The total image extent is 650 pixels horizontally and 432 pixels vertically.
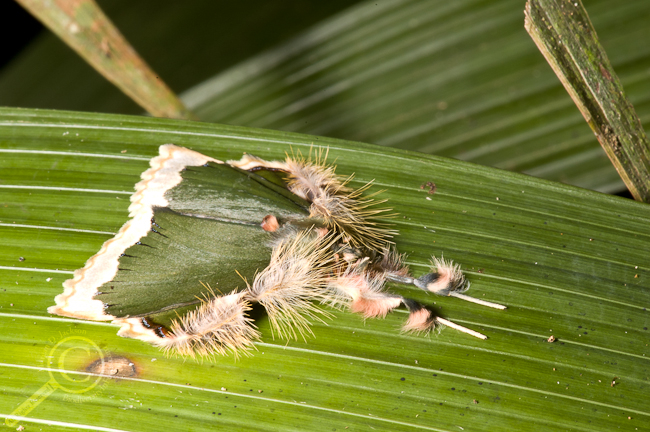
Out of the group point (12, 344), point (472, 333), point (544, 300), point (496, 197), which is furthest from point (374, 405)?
point (12, 344)

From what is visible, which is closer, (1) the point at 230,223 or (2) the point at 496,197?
(1) the point at 230,223

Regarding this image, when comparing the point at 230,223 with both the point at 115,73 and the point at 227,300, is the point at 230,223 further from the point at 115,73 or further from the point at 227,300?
the point at 115,73

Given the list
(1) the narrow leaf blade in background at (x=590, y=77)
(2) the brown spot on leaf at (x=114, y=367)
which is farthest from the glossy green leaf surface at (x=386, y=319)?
(1) the narrow leaf blade in background at (x=590, y=77)

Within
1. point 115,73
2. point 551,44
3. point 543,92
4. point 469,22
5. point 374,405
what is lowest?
point 374,405

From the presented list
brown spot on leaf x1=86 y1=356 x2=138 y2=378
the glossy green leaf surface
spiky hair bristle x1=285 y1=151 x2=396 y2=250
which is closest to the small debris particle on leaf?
the glossy green leaf surface

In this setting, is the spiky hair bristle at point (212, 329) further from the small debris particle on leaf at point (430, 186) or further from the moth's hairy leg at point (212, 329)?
the small debris particle on leaf at point (430, 186)

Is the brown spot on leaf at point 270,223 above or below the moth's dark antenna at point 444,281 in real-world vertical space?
above

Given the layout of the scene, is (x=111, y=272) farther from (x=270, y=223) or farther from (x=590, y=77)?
(x=590, y=77)
